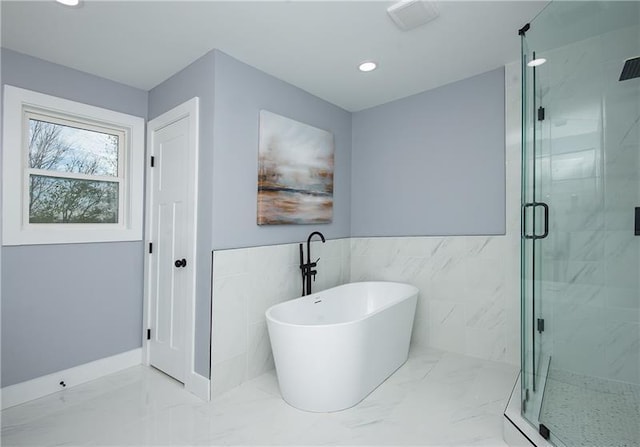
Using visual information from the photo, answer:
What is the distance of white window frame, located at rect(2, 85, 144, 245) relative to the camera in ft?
7.48

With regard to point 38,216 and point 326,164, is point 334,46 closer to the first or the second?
point 326,164

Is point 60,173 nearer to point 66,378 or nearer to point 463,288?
point 66,378

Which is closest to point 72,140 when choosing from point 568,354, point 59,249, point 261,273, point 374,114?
point 59,249

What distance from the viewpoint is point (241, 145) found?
2539 mm

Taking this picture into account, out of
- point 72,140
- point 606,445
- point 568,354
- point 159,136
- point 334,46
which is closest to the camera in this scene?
point 606,445

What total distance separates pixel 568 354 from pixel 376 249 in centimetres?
188

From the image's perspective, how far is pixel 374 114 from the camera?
11.8 ft

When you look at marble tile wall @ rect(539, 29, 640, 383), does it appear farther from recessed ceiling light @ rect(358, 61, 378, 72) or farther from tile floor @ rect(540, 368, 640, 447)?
recessed ceiling light @ rect(358, 61, 378, 72)

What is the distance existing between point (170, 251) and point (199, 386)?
42.5 inches

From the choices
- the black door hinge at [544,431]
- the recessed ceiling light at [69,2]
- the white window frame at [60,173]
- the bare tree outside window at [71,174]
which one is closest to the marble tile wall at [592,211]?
the black door hinge at [544,431]

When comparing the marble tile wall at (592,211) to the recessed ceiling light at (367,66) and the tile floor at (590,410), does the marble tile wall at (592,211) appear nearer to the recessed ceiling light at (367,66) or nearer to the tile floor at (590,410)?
the tile floor at (590,410)

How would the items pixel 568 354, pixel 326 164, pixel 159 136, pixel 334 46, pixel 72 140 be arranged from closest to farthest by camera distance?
pixel 568 354
pixel 334 46
pixel 72 140
pixel 159 136
pixel 326 164

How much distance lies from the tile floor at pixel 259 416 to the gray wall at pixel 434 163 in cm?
137

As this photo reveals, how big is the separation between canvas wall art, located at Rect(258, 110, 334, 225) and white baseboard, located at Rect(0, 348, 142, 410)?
1710mm
